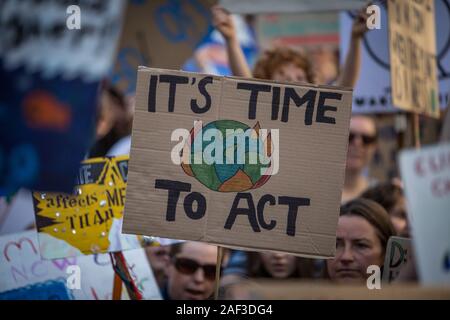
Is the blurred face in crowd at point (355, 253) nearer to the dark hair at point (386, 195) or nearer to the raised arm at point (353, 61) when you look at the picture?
the dark hair at point (386, 195)

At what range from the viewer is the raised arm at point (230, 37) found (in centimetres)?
480

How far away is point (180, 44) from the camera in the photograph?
19.7 ft

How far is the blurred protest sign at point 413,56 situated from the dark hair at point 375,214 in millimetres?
479

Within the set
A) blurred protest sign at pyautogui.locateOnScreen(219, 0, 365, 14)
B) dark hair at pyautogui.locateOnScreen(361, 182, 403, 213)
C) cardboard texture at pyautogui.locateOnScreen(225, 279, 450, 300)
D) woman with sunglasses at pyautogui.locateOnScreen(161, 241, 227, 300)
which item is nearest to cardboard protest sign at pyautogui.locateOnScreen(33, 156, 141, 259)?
woman with sunglasses at pyautogui.locateOnScreen(161, 241, 227, 300)

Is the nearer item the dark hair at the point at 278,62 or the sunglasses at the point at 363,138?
the dark hair at the point at 278,62

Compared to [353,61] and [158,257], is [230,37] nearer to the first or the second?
[353,61]

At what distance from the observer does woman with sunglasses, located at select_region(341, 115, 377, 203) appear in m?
5.44

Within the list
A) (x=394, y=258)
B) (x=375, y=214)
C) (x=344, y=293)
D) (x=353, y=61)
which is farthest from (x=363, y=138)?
(x=344, y=293)

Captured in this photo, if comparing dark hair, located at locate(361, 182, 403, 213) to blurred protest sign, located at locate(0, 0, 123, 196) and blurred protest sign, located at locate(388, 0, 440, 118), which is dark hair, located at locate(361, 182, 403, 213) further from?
blurred protest sign, located at locate(0, 0, 123, 196)

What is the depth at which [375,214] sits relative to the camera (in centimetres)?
427

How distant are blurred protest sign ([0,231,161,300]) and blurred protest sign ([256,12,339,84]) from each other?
3.02 metres

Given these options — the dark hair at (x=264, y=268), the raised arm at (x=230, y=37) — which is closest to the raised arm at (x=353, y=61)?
the raised arm at (x=230, y=37)

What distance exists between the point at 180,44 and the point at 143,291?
84.6 inches
